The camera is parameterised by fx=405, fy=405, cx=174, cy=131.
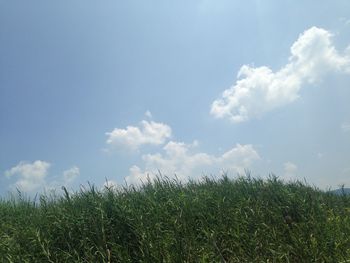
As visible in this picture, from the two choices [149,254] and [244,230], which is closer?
[149,254]

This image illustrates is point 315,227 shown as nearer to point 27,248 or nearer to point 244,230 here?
point 244,230

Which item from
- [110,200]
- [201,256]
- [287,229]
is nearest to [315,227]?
[287,229]

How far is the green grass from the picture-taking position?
8.31 m

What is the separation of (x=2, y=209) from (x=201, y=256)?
6.76 m

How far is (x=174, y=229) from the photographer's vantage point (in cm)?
895

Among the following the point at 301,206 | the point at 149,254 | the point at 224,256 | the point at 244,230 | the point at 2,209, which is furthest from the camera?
the point at 2,209

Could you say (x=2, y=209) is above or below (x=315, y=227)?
above

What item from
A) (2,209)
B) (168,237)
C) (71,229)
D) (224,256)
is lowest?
(224,256)

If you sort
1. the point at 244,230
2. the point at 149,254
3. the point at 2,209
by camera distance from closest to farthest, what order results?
the point at 149,254 < the point at 244,230 < the point at 2,209

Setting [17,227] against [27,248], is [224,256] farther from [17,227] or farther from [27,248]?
[17,227]

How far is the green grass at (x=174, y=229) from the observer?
8.31 metres

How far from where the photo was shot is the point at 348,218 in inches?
426

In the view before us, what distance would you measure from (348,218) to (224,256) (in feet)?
13.7

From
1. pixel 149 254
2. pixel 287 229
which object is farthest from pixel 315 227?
pixel 149 254
